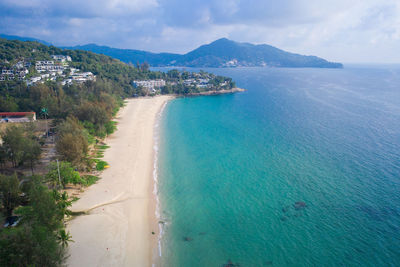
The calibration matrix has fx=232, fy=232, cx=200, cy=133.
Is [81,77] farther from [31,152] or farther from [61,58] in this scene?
[31,152]

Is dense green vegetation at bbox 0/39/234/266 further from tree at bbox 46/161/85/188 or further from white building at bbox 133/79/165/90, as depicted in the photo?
white building at bbox 133/79/165/90

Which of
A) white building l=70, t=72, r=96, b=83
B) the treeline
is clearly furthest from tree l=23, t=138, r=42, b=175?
white building l=70, t=72, r=96, b=83

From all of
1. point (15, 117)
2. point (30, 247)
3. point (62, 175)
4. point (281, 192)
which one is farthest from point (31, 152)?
point (281, 192)

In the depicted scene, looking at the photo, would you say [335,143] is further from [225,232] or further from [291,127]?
[225,232]

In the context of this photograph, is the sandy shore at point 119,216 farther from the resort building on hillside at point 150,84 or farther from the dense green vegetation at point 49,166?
the resort building on hillside at point 150,84

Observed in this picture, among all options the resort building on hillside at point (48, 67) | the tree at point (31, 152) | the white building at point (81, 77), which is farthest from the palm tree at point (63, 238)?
the resort building on hillside at point (48, 67)

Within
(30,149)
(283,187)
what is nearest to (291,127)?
(283,187)
